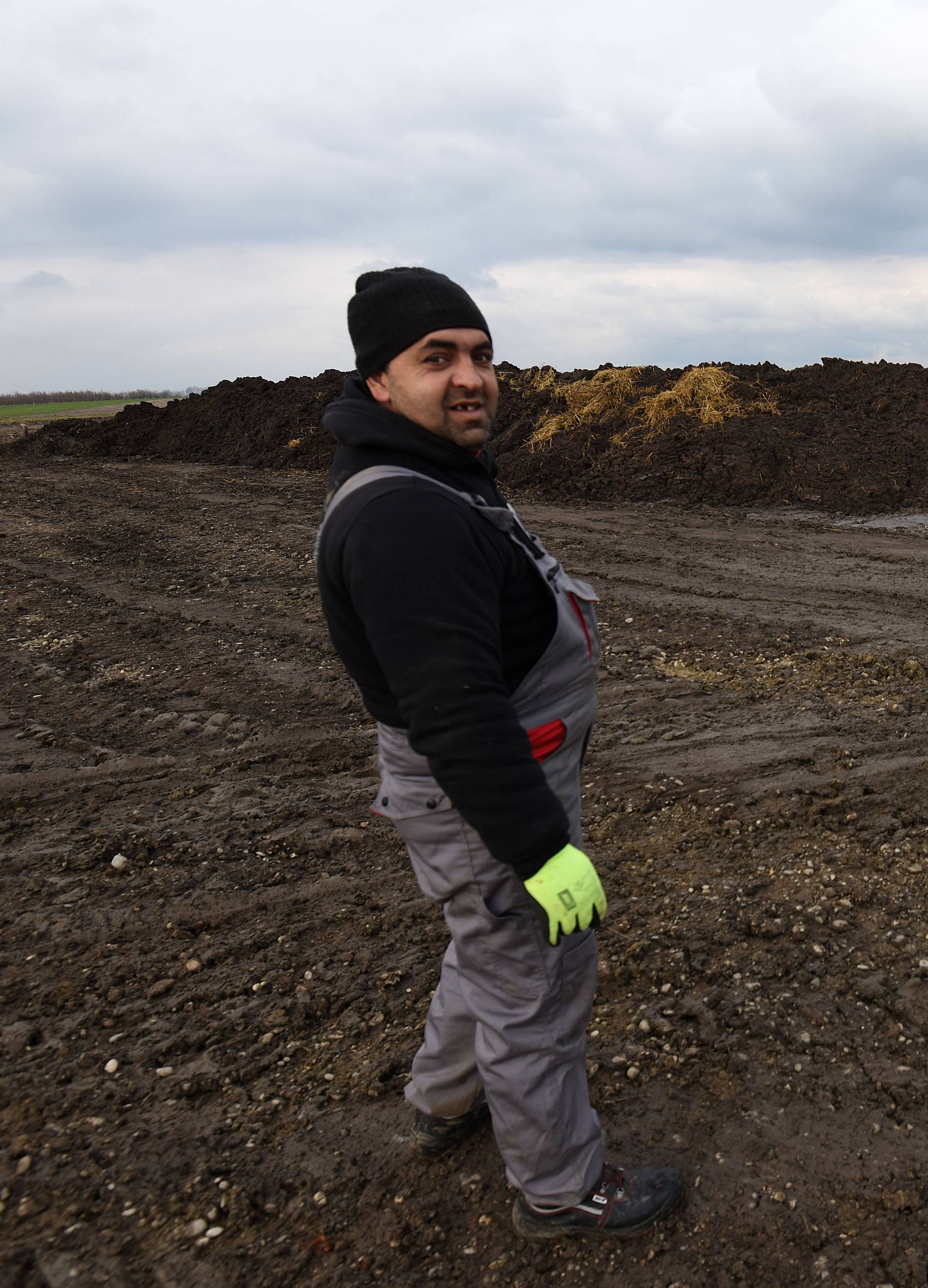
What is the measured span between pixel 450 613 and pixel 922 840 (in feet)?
10.2

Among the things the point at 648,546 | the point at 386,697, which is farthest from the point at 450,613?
the point at 648,546

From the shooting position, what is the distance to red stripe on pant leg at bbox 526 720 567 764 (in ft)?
6.68

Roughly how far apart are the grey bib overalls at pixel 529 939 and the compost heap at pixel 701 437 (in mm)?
11163

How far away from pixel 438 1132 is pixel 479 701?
1501mm

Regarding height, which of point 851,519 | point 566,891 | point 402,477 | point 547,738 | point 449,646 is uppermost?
point 402,477

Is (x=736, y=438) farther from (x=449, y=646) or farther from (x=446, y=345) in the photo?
(x=449, y=646)

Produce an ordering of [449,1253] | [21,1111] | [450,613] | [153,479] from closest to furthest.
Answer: [450,613] → [449,1253] → [21,1111] → [153,479]

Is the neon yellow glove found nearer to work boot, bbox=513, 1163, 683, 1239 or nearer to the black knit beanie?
work boot, bbox=513, 1163, 683, 1239

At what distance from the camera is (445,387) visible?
2029 mm

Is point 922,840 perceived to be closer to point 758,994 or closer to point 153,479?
point 758,994

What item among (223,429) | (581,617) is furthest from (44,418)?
(581,617)

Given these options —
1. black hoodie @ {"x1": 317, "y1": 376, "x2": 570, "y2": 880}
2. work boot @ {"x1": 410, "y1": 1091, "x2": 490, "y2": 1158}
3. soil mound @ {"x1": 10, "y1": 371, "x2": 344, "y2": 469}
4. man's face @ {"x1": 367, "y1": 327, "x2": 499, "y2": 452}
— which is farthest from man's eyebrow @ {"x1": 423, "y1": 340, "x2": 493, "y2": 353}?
soil mound @ {"x1": 10, "y1": 371, "x2": 344, "y2": 469}

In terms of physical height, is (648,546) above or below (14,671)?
above

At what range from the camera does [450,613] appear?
1747 millimetres
